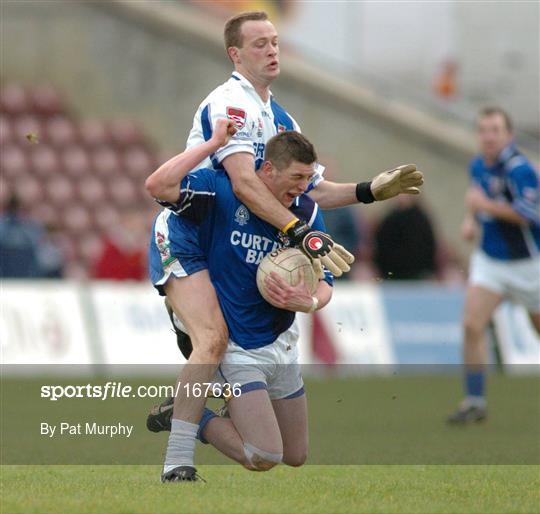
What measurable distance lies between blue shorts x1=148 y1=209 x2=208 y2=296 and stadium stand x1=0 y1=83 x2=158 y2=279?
12.8 meters

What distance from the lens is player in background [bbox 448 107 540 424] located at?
12359 mm

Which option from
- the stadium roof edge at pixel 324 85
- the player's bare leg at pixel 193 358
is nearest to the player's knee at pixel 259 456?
the player's bare leg at pixel 193 358

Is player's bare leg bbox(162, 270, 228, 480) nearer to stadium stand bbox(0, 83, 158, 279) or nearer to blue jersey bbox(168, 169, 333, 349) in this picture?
blue jersey bbox(168, 169, 333, 349)

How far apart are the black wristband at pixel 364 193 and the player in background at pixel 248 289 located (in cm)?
34

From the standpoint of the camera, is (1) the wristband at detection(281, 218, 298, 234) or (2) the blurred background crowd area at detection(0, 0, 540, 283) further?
(2) the blurred background crowd area at detection(0, 0, 540, 283)

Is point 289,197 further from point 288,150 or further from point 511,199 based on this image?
point 511,199

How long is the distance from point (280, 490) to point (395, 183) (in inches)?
76.1

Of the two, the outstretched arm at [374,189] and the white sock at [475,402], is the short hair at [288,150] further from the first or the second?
the white sock at [475,402]

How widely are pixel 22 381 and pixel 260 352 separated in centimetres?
811

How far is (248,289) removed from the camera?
312 inches

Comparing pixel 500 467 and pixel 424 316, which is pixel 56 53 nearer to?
pixel 424 316

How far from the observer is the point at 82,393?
1425 cm

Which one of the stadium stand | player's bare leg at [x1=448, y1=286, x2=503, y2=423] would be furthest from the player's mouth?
the stadium stand

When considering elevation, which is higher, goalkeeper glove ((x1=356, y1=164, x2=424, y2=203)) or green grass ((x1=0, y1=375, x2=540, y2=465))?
goalkeeper glove ((x1=356, y1=164, x2=424, y2=203))
